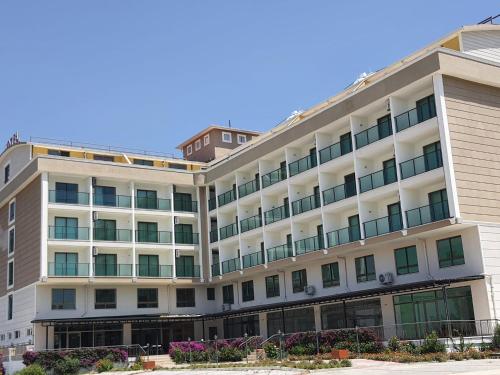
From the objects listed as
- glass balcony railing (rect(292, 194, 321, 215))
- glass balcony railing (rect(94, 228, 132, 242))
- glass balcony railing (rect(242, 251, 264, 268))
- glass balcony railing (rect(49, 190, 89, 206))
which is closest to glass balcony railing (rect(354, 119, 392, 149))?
glass balcony railing (rect(292, 194, 321, 215))

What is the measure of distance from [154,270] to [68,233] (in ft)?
22.9

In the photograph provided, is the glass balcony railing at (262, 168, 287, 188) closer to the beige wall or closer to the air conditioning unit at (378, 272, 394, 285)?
the air conditioning unit at (378, 272, 394, 285)

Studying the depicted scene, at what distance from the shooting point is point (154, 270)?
163ft

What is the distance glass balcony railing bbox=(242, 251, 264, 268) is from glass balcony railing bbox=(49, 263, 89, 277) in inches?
444

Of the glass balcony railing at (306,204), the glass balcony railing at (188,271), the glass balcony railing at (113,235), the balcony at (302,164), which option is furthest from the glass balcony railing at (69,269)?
the balcony at (302,164)

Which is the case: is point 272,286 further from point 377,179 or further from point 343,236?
point 377,179

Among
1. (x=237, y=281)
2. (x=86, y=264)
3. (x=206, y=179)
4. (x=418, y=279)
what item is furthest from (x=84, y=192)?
(x=418, y=279)

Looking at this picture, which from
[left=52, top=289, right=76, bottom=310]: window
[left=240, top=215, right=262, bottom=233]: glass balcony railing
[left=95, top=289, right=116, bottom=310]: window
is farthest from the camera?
[left=95, top=289, right=116, bottom=310]: window

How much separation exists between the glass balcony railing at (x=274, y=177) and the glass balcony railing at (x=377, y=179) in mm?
7784

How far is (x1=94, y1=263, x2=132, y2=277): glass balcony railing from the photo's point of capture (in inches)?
1866

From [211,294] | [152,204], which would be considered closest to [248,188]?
[152,204]

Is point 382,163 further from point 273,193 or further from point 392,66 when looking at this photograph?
point 273,193

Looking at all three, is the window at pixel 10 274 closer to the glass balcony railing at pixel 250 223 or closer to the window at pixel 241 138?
the glass balcony railing at pixel 250 223

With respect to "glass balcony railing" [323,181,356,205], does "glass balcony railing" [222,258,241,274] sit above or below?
below
